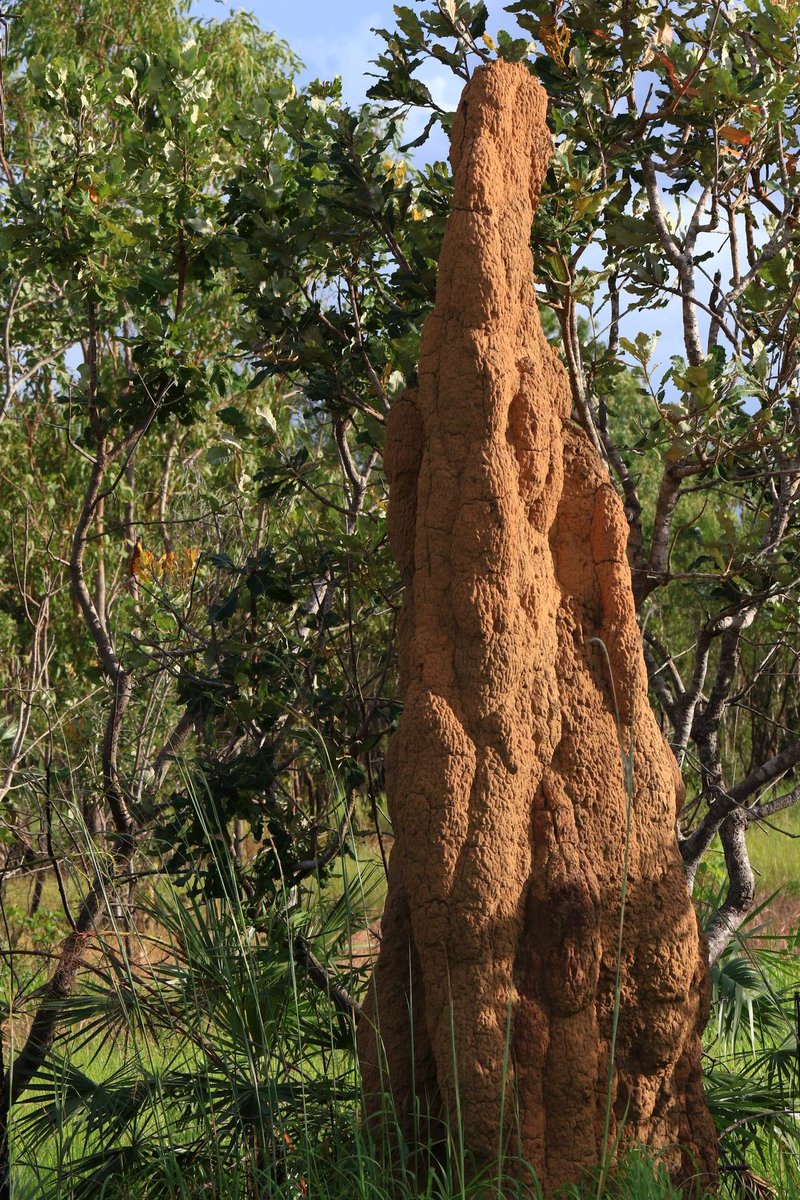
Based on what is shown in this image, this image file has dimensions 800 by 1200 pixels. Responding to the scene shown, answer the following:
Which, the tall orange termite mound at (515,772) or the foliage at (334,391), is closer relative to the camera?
the tall orange termite mound at (515,772)

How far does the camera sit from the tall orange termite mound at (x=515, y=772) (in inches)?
126

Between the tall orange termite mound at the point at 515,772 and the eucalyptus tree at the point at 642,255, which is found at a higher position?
the eucalyptus tree at the point at 642,255

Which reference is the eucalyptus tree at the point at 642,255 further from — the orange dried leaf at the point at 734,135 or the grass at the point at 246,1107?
the grass at the point at 246,1107

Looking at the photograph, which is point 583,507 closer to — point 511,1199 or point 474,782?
point 474,782

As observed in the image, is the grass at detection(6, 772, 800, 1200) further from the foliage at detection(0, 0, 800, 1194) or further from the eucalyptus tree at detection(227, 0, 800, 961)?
the eucalyptus tree at detection(227, 0, 800, 961)

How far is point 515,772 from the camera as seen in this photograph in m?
3.31

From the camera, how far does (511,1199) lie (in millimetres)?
3137

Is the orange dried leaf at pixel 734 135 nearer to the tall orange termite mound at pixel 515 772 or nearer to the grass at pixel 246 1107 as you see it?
the tall orange termite mound at pixel 515 772

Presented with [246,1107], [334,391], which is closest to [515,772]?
[246,1107]

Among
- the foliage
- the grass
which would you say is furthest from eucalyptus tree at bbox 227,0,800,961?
the grass

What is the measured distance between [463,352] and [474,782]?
117cm

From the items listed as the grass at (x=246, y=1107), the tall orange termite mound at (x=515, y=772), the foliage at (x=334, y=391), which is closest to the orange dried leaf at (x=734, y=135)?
the foliage at (x=334, y=391)

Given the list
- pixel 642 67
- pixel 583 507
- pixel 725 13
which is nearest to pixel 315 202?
pixel 642 67

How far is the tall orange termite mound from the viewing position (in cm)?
320
